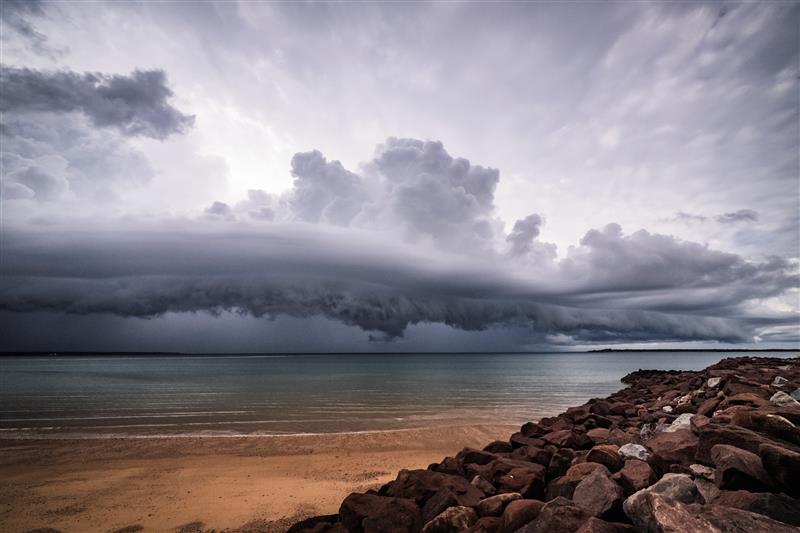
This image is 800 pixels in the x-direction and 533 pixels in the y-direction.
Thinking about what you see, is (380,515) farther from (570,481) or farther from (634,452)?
(634,452)

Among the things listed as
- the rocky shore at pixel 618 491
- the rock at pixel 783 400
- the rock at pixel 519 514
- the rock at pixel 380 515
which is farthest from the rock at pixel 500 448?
the rock at pixel 783 400

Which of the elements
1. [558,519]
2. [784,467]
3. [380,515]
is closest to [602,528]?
[558,519]

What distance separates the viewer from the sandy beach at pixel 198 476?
344 inches

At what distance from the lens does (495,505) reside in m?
5.78

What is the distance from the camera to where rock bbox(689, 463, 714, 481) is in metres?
5.68

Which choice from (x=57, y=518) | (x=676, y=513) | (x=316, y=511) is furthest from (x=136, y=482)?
(x=676, y=513)

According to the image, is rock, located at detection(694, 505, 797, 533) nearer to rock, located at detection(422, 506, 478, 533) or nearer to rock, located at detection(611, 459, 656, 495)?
rock, located at detection(611, 459, 656, 495)

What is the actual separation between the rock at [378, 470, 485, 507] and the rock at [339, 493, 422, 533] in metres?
0.46

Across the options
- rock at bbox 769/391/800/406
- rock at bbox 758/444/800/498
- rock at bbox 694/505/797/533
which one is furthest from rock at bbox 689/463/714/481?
rock at bbox 769/391/800/406

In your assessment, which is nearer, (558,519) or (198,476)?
(558,519)

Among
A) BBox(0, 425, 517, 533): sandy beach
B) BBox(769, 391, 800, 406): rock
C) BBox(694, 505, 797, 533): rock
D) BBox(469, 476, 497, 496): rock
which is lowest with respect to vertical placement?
BBox(0, 425, 517, 533): sandy beach

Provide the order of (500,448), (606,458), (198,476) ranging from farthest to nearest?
(198,476), (500,448), (606,458)

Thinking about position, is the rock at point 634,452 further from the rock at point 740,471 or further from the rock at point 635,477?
the rock at point 740,471

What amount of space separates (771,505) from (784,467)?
833 mm
